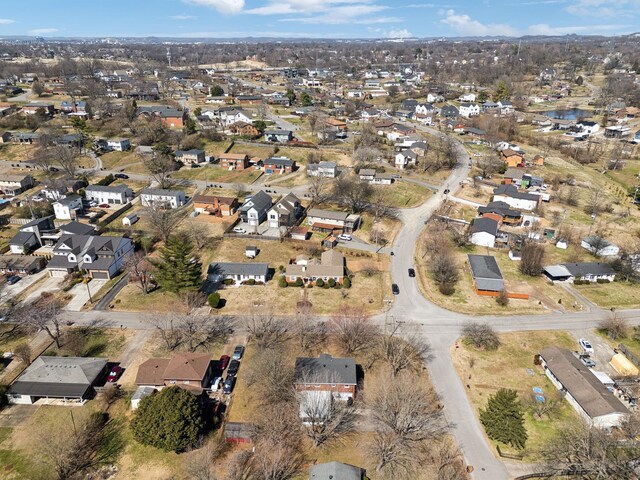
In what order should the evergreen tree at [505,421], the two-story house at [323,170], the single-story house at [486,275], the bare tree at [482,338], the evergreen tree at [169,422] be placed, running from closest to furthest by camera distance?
the evergreen tree at [169,422] < the evergreen tree at [505,421] < the bare tree at [482,338] < the single-story house at [486,275] < the two-story house at [323,170]

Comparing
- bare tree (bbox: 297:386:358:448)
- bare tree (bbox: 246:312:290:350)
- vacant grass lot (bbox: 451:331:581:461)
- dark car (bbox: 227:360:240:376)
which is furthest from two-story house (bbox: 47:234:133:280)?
vacant grass lot (bbox: 451:331:581:461)

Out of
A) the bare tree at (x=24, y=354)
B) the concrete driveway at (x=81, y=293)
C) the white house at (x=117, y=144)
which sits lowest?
the concrete driveway at (x=81, y=293)

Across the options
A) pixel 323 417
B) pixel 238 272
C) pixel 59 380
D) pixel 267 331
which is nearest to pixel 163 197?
pixel 238 272

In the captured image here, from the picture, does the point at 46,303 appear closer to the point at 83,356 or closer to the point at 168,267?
the point at 83,356

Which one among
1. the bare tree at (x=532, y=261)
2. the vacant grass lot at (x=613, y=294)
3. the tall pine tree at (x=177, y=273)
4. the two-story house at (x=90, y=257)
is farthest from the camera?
the bare tree at (x=532, y=261)

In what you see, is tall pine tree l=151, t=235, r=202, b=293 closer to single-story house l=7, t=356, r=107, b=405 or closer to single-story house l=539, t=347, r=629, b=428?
single-story house l=7, t=356, r=107, b=405

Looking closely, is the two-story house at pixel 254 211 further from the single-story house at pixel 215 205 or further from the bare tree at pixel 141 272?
the bare tree at pixel 141 272

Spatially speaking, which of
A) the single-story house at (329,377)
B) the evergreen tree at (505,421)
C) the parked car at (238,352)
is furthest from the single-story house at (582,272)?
the parked car at (238,352)
